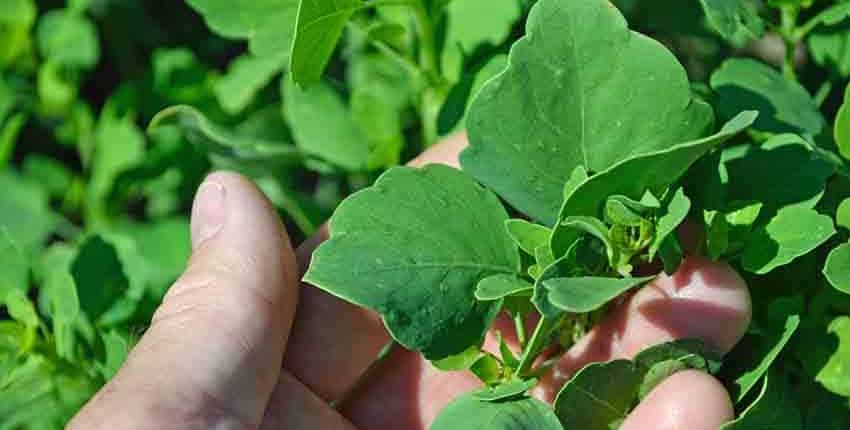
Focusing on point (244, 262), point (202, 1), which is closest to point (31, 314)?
point (244, 262)

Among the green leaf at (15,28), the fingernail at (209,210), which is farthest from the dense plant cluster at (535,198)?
the green leaf at (15,28)

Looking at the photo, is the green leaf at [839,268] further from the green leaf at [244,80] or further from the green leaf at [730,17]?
the green leaf at [244,80]

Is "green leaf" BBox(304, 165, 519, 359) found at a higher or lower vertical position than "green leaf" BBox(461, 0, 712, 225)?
lower

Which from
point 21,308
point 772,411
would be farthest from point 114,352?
point 772,411

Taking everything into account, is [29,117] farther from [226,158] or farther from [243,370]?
[243,370]

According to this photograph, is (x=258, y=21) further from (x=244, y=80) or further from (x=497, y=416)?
(x=497, y=416)

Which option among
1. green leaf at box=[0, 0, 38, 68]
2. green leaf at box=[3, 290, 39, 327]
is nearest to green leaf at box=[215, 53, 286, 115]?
green leaf at box=[0, 0, 38, 68]

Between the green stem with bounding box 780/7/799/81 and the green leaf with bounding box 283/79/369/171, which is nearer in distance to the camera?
the green stem with bounding box 780/7/799/81

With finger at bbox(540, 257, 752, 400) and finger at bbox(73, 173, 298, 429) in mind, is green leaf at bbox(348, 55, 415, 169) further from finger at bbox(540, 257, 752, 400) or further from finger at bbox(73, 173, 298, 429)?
finger at bbox(540, 257, 752, 400)
